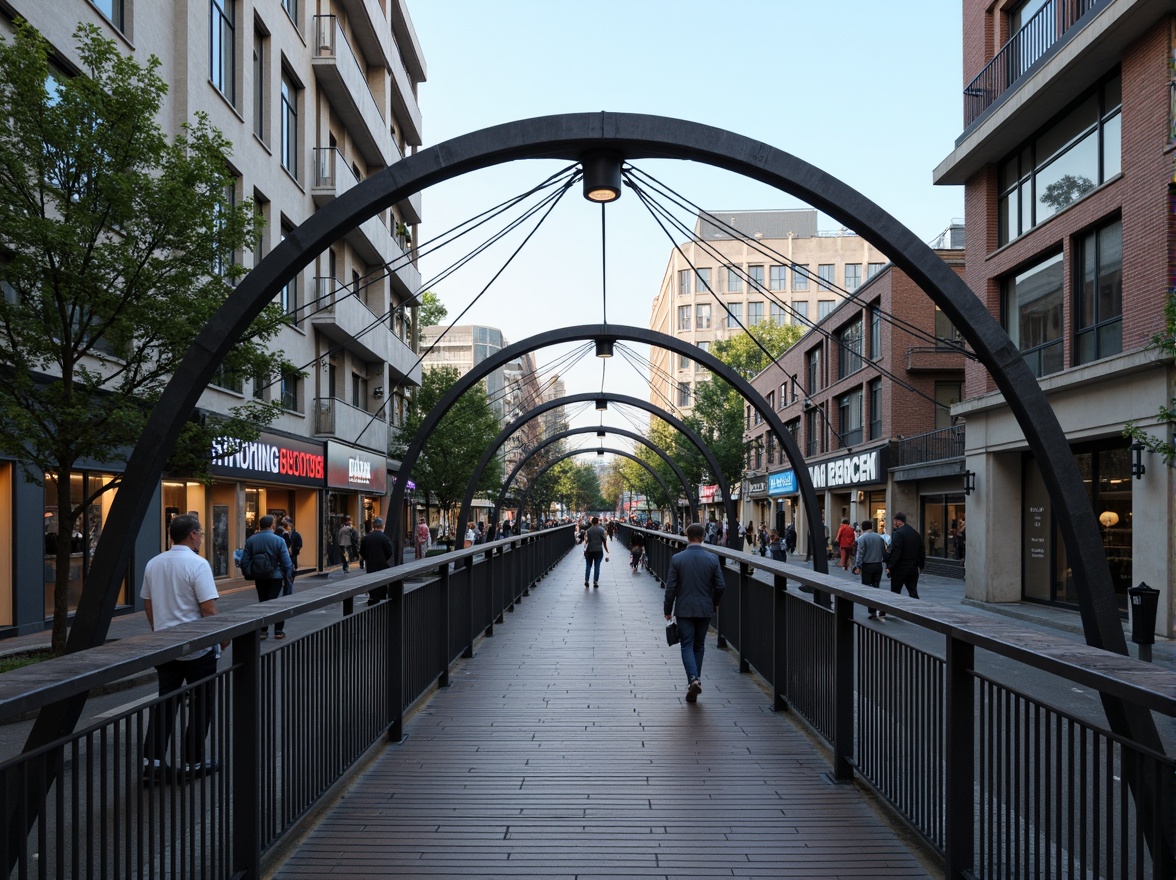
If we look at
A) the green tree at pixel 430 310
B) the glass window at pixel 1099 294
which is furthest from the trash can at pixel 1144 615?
the green tree at pixel 430 310

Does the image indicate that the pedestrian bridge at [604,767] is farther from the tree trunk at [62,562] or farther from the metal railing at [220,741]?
the tree trunk at [62,562]

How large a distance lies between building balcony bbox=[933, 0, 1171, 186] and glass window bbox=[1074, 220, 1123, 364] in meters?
2.85

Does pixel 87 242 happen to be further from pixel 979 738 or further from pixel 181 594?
pixel 979 738

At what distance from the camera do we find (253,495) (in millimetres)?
27906

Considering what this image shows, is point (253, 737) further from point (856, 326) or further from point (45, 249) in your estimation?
point (856, 326)

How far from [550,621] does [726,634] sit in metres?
4.18

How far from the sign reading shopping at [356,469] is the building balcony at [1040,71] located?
764 inches

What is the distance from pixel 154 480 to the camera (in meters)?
6.34

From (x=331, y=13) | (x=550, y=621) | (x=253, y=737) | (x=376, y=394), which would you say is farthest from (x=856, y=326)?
(x=253, y=737)

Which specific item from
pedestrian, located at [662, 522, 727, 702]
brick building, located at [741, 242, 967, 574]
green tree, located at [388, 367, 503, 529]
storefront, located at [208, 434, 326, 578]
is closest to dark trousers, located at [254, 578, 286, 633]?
storefront, located at [208, 434, 326, 578]

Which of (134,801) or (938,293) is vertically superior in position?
(938,293)

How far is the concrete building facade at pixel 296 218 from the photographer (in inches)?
668

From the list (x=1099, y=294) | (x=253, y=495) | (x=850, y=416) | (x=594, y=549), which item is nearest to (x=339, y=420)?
(x=253, y=495)

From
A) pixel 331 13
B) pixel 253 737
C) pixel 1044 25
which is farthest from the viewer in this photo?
pixel 331 13
